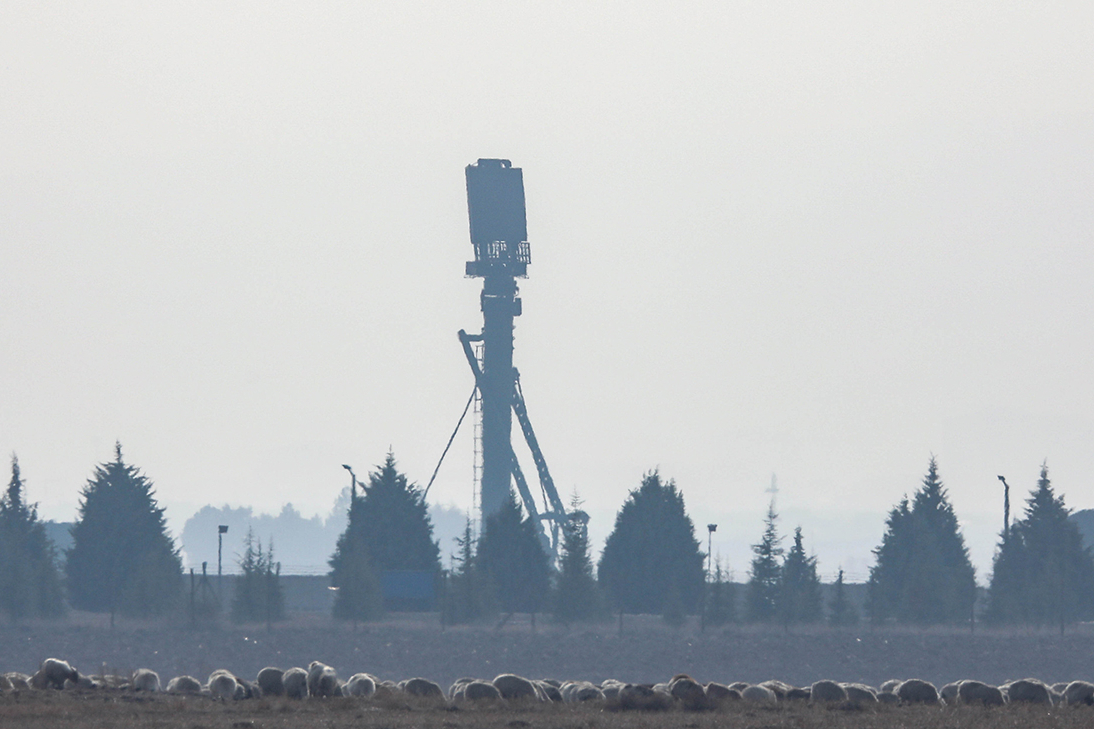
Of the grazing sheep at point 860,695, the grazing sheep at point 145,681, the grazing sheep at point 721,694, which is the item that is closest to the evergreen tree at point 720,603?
the grazing sheep at point 860,695

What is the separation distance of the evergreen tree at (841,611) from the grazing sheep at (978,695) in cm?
4663

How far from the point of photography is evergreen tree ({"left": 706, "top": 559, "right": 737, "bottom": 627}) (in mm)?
88625

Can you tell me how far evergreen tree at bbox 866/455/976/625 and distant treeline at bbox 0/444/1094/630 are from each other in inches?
3.2

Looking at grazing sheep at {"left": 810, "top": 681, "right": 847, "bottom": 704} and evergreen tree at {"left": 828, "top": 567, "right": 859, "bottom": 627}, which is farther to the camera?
evergreen tree at {"left": 828, "top": 567, "right": 859, "bottom": 627}

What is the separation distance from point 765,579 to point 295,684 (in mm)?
52074

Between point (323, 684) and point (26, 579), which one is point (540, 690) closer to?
point (323, 684)

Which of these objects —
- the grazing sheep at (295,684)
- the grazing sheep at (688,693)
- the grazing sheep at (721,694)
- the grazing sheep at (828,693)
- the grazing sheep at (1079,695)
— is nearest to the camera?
the grazing sheep at (688,693)

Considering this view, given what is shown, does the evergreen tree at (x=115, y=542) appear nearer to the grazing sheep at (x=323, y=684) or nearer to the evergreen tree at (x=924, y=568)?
the evergreen tree at (x=924, y=568)

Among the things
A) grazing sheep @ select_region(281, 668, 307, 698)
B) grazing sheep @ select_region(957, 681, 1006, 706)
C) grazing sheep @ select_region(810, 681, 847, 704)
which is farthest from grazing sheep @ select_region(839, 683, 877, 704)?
grazing sheep @ select_region(281, 668, 307, 698)

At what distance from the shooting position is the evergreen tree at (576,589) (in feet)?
292

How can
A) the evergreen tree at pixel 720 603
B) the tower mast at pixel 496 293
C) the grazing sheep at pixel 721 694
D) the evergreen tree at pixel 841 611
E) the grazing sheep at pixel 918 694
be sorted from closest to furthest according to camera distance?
the grazing sheep at pixel 721 694, the grazing sheep at pixel 918 694, the evergreen tree at pixel 720 603, the evergreen tree at pixel 841 611, the tower mast at pixel 496 293

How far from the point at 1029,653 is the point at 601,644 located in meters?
21.6

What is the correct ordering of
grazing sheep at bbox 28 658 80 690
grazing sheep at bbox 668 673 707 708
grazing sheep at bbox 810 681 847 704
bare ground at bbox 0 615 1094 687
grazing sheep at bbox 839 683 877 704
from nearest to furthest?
grazing sheep at bbox 668 673 707 708, grazing sheep at bbox 839 683 877 704, grazing sheep at bbox 810 681 847 704, grazing sheep at bbox 28 658 80 690, bare ground at bbox 0 615 1094 687

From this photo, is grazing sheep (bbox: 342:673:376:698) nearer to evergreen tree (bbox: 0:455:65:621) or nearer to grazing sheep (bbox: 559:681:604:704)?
grazing sheep (bbox: 559:681:604:704)
